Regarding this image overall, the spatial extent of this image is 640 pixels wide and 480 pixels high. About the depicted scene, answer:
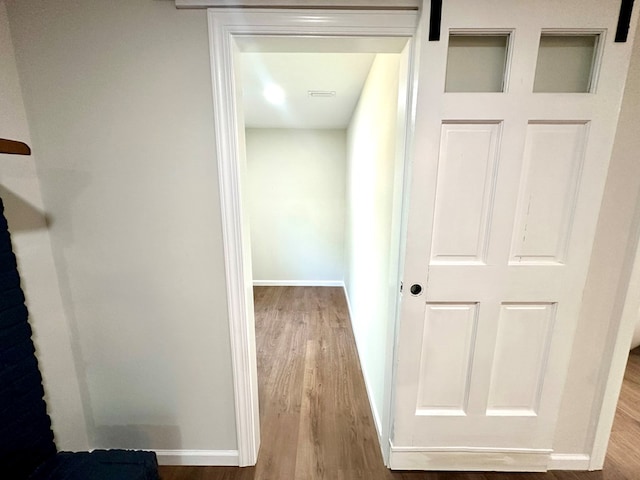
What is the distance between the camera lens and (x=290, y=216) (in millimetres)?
3811

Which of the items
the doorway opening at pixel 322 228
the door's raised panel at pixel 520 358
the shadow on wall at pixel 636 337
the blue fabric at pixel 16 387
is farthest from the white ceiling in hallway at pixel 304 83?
the shadow on wall at pixel 636 337

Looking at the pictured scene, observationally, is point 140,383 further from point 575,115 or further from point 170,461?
point 575,115

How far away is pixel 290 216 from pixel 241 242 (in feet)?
8.81

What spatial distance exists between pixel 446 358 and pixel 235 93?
1481 millimetres

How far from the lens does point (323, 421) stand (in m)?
1.64

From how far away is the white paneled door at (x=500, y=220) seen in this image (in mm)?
975

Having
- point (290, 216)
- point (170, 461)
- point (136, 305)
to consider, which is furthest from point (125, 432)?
point (290, 216)

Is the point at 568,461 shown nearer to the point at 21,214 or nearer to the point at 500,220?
the point at 500,220

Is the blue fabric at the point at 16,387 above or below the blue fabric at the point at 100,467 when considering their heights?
above

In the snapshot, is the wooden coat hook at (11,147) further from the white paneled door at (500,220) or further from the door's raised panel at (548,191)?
the door's raised panel at (548,191)

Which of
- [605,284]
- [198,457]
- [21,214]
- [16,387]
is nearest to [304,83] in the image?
[21,214]

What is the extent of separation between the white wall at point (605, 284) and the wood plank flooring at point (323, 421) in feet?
1.05

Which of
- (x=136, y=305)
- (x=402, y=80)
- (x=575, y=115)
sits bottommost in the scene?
(x=136, y=305)

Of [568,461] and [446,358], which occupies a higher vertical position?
[446,358]
